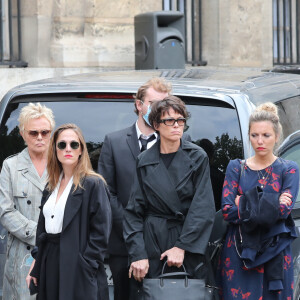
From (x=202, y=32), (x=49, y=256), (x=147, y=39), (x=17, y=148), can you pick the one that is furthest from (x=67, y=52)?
(x=49, y=256)

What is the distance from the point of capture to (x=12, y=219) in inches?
223

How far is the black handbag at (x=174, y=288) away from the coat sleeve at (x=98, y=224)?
11.3 inches

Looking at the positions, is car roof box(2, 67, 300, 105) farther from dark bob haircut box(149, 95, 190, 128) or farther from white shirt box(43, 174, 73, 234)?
white shirt box(43, 174, 73, 234)

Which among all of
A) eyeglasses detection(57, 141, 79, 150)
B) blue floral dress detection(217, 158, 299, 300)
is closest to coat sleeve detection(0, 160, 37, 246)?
eyeglasses detection(57, 141, 79, 150)

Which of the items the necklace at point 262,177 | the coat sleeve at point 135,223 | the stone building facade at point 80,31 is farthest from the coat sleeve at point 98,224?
the stone building facade at point 80,31

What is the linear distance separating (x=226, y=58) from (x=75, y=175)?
11202 mm

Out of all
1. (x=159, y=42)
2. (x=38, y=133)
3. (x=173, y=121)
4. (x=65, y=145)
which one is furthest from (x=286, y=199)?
(x=159, y=42)

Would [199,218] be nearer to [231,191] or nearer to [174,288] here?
[231,191]

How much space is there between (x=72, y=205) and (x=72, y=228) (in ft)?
0.40

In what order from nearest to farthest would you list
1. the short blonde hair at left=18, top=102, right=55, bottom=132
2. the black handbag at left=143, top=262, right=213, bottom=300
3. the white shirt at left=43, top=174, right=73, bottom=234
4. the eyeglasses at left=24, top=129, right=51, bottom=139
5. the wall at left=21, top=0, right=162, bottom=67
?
the black handbag at left=143, top=262, right=213, bottom=300 → the white shirt at left=43, top=174, right=73, bottom=234 → the short blonde hair at left=18, top=102, right=55, bottom=132 → the eyeglasses at left=24, top=129, right=51, bottom=139 → the wall at left=21, top=0, right=162, bottom=67

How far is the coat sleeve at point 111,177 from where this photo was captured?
17.9 ft

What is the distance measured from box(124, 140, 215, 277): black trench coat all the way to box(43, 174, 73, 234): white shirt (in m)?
0.34

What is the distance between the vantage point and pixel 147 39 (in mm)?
12641

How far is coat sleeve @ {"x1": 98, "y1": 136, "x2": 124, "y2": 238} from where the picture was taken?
546 cm
